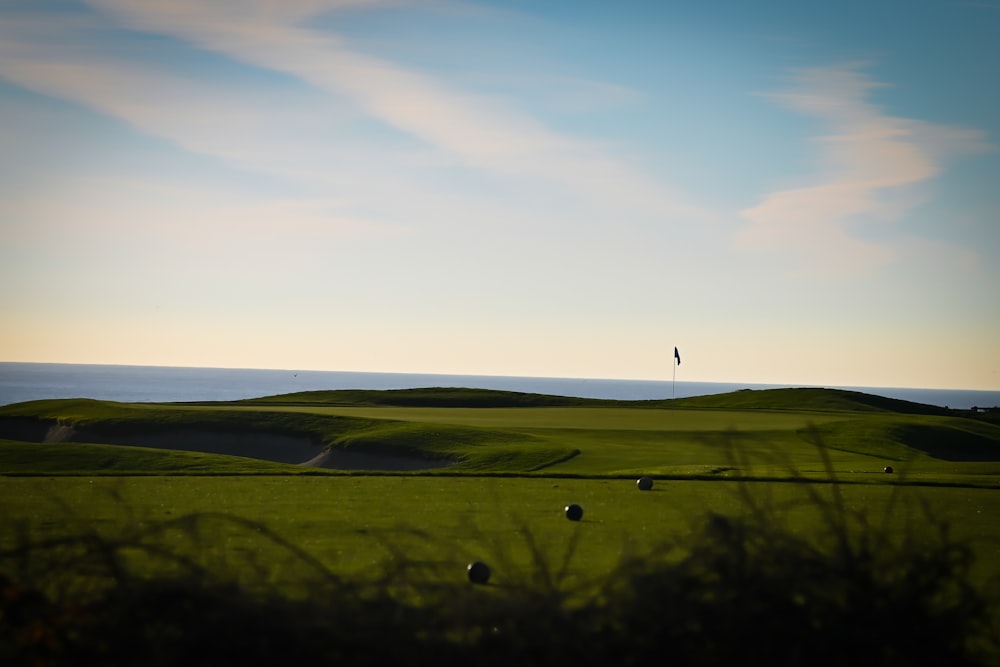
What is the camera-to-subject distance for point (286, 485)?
926 inches

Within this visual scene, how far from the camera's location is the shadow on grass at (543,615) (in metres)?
8.43

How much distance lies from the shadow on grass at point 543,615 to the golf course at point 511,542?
0.02 metres

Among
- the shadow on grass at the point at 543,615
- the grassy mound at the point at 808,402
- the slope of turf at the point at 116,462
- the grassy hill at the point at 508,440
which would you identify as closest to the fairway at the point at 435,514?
the shadow on grass at the point at 543,615

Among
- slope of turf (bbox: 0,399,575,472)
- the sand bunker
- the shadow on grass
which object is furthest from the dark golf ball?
the sand bunker

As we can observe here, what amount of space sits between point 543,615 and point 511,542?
19.7ft

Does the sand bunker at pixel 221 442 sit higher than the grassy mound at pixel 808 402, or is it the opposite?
the grassy mound at pixel 808 402

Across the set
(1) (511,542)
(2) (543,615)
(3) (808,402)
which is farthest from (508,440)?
(3) (808,402)

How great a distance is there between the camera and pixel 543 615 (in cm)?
876

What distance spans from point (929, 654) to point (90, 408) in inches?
1817

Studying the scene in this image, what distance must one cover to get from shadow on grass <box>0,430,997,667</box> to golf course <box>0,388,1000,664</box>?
22mm

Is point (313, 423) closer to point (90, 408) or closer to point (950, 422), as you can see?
point (90, 408)

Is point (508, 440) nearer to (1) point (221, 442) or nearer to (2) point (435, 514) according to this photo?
(1) point (221, 442)

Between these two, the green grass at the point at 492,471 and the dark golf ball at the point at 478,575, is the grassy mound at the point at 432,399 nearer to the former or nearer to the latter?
the green grass at the point at 492,471

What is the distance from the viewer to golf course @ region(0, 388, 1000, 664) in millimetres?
8688
